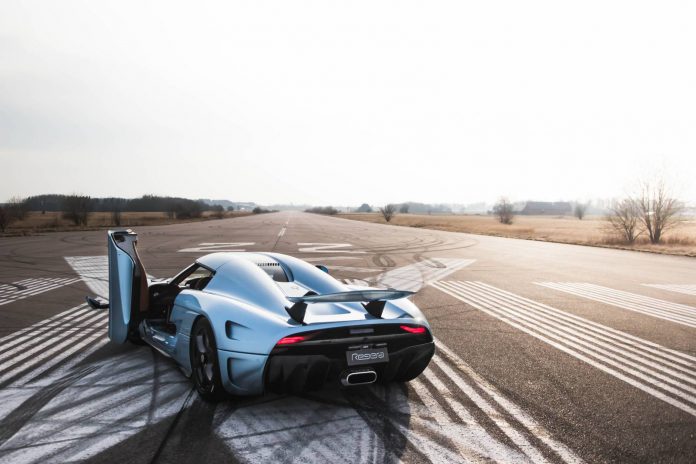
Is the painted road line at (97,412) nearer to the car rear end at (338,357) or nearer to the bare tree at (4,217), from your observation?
the car rear end at (338,357)

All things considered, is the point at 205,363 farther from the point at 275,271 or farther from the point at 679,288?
the point at 679,288

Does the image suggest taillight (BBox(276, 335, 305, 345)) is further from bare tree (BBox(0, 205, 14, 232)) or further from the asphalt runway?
bare tree (BBox(0, 205, 14, 232))

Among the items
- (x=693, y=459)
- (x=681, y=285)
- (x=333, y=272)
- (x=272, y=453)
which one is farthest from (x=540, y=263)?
(x=272, y=453)

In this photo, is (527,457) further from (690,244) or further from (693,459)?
(690,244)

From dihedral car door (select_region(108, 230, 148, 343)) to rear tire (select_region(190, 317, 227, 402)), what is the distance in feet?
4.24

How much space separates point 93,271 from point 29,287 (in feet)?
8.60

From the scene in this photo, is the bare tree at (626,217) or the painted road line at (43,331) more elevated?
the bare tree at (626,217)

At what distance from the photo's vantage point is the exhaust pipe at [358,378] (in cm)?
373

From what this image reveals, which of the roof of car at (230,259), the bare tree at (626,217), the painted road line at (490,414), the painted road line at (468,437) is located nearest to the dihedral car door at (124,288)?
the roof of car at (230,259)

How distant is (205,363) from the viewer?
13.9ft

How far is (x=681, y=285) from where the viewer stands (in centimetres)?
1246

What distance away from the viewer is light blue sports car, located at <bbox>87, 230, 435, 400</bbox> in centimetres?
366

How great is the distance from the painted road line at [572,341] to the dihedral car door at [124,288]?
5.03 m

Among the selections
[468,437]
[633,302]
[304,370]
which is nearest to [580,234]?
[633,302]
